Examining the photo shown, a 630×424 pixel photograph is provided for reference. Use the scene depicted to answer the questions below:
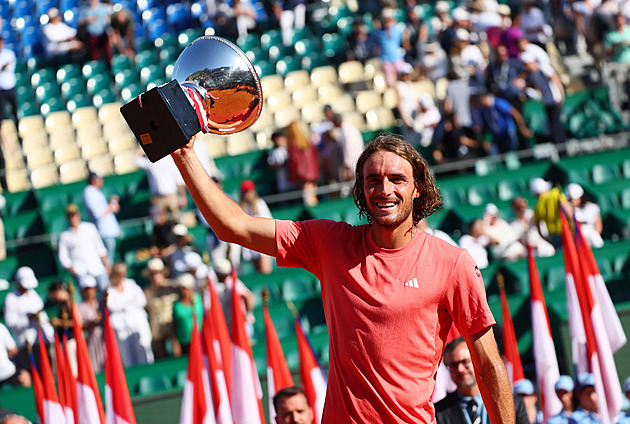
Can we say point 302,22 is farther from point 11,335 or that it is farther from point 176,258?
point 11,335

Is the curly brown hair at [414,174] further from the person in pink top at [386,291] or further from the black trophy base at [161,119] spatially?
the black trophy base at [161,119]

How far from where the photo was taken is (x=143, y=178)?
12.7 meters

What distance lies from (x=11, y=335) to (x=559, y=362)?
492 centimetres

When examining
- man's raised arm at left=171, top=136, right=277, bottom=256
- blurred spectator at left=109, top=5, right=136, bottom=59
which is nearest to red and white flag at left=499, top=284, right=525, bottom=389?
man's raised arm at left=171, top=136, right=277, bottom=256

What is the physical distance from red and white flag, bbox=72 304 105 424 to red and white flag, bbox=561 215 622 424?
12.0 ft

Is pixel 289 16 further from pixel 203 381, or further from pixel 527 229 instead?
pixel 203 381

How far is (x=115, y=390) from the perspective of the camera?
7.01m

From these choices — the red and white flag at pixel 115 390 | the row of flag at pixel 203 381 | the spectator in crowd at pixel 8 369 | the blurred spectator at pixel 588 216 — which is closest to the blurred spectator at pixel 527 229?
the blurred spectator at pixel 588 216

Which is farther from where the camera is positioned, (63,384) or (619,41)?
(619,41)

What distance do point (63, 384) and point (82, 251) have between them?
286cm

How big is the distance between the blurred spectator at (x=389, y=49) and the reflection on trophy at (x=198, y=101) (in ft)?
37.0

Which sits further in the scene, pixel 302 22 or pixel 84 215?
pixel 302 22

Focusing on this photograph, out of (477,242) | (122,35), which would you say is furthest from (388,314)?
(122,35)

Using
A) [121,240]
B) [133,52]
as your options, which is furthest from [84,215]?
[133,52]
